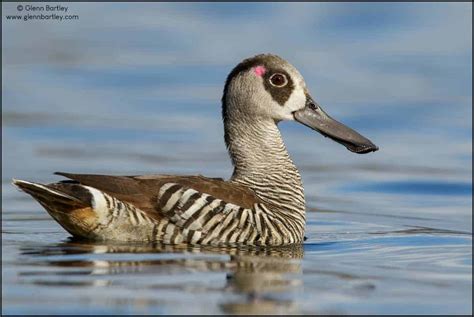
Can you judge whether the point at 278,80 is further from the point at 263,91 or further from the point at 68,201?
the point at 68,201

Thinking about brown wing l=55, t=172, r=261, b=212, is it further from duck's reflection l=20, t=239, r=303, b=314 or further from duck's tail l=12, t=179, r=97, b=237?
duck's reflection l=20, t=239, r=303, b=314

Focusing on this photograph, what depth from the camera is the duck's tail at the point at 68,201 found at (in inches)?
545

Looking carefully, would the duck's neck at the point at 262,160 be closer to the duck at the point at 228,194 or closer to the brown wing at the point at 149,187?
the duck at the point at 228,194

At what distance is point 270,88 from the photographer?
15406 millimetres

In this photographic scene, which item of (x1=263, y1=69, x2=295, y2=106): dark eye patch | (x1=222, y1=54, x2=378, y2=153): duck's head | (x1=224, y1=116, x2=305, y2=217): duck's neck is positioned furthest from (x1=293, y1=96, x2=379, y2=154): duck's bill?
(x1=224, y1=116, x2=305, y2=217): duck's neck

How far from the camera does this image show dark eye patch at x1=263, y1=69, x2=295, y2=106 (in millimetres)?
15391

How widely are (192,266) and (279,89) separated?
3.05m

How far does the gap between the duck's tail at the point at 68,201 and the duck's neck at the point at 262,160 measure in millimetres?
1842

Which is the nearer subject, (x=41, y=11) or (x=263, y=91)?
(x=263, y=91)

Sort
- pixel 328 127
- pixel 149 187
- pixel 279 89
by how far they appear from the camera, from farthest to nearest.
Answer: pixel 328 127 < pixel 279 89 < pixel 149 187

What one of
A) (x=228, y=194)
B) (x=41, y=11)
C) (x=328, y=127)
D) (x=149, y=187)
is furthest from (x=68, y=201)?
(x=41, y=11)

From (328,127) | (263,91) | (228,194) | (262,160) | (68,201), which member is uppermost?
(263,91)

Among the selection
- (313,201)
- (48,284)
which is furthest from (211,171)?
(48,284)

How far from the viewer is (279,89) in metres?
15.5
